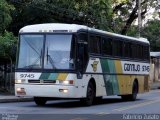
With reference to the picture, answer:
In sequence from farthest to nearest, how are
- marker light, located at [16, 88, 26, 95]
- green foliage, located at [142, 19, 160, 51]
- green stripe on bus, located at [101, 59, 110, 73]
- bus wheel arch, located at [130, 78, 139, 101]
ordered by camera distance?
green foliage, located at [142, 19, 160, 51] → bus wheel arch, located at [130, 78, 139, 101] → green stripe on bus, located at [101, 59, 110, 73] → marker light, located at [16, 88, 26, 95]

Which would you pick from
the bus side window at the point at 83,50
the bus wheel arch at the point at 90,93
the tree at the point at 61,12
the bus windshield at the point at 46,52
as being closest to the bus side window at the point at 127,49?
the bus wheel arch at the point at 90,93

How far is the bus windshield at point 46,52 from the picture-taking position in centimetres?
2062

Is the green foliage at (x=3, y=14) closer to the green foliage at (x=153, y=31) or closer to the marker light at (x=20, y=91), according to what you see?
the marker light at (x=20, y=91)

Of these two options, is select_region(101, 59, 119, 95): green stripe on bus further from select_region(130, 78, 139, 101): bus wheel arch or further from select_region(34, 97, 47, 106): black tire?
select_region(34, 97, 47, 106): black tire

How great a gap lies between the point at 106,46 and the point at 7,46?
7.35m

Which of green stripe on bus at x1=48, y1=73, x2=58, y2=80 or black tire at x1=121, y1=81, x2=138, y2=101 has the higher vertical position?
green stripe on bus at x1=48, y1=73, x2=58, y2=80

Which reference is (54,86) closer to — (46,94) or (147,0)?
(46,94)

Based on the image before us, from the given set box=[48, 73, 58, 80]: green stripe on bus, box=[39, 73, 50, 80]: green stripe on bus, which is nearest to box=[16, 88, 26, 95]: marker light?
box=[39, 73, 50, 80]: green stripe on bus

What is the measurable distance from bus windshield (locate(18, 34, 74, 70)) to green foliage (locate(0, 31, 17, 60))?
779 cm

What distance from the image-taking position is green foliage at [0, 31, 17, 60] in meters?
28.9

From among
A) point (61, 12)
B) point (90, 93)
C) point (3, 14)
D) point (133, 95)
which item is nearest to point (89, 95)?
point (90, 93)

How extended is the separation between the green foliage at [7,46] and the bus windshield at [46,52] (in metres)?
7.79

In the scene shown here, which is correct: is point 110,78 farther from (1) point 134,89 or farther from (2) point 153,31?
(2) point 153,31

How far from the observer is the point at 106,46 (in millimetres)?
23922
